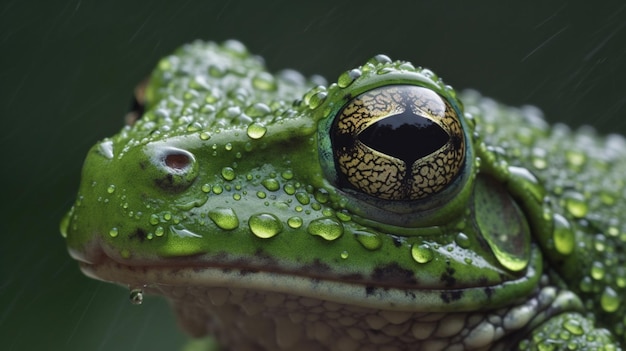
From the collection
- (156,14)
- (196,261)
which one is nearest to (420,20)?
(156,14)

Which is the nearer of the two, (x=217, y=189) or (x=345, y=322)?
(x=217, y=189)

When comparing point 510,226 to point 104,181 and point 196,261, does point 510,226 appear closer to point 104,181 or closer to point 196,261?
point 196,261

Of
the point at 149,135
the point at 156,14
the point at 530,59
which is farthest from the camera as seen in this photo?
the point at 530,59

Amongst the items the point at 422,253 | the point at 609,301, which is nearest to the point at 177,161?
the point at 422,253

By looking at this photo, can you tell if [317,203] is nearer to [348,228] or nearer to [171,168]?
[348,228]

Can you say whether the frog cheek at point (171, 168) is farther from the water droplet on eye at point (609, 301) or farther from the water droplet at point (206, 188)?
the water droplet on eye at point (609, 301)
